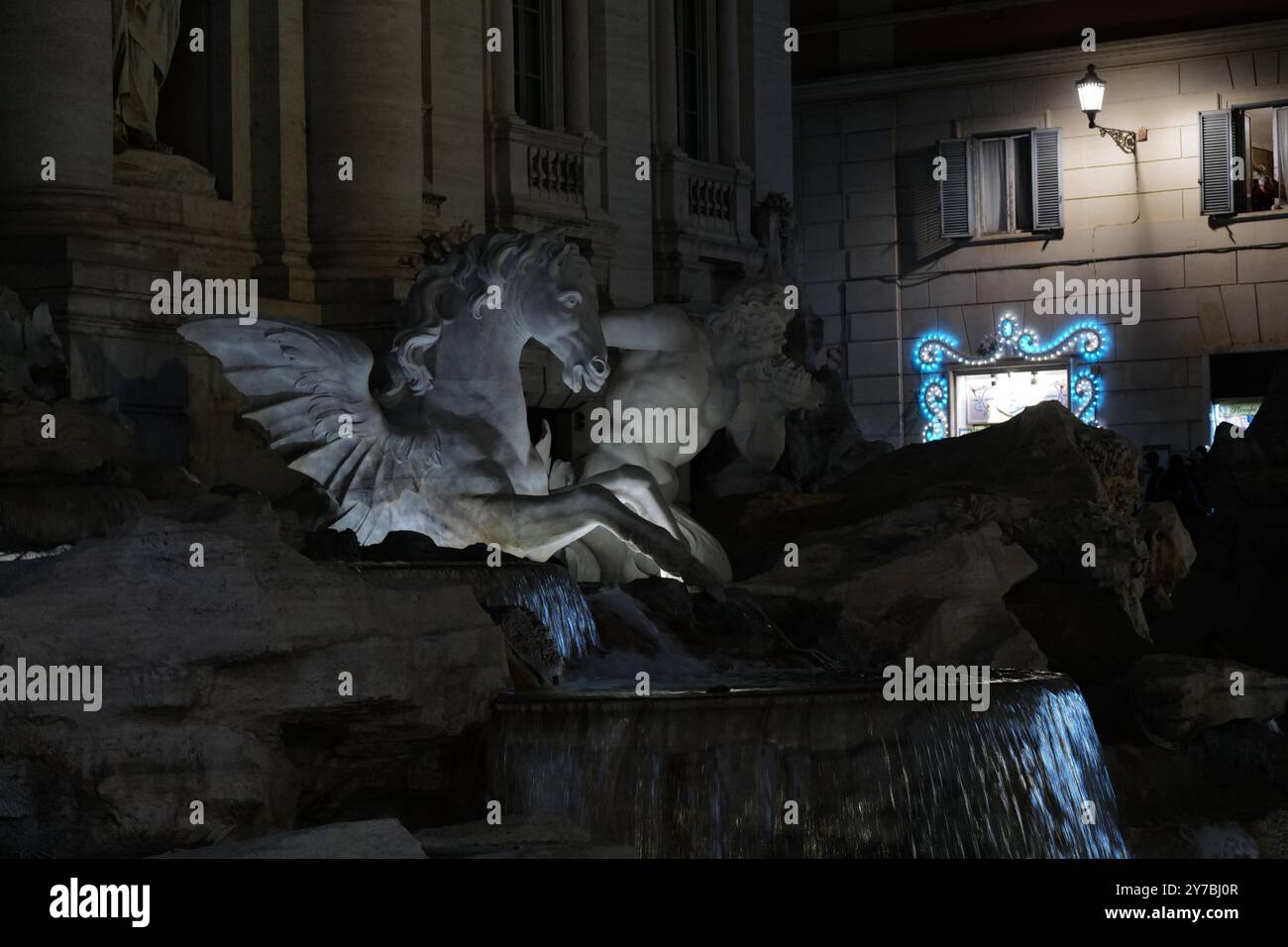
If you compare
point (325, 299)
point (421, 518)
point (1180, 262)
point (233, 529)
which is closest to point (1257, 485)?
point (1180, 262)

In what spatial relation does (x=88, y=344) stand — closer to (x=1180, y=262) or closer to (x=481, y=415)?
(x=481, y=415)

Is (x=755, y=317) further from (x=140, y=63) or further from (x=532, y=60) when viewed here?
(x=532, y=60)

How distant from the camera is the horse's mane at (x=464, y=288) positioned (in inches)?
447

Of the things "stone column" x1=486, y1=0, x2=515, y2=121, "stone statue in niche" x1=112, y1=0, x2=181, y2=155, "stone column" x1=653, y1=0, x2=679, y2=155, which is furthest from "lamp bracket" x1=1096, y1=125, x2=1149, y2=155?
"stone statue in niche" x1=112, y1=0, x2=181, y2=155

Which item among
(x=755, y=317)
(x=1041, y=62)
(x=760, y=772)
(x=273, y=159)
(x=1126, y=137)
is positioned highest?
(x=1041, y=62)

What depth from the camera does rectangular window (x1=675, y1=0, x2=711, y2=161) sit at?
68.0ft

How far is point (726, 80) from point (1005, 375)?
20.5ft

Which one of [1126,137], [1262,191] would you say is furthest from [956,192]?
[1262,191]

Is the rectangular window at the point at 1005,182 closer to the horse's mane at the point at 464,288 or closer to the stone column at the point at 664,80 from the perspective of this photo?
the stone column at the point at 664,80

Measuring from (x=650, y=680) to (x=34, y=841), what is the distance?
365 centimetres

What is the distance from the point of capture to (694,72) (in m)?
20.9

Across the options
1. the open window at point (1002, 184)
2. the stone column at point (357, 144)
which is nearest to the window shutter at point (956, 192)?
the open window at point (1002, 184)

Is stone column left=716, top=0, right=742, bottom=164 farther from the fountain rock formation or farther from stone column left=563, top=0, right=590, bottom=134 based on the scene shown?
the fountain rock formation

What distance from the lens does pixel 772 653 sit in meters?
10.2
